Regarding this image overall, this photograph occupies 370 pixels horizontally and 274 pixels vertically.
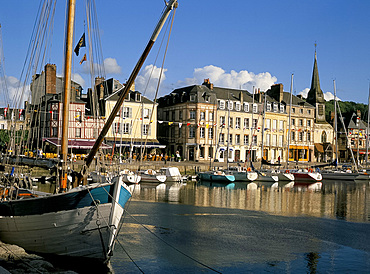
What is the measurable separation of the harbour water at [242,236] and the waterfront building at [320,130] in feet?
168

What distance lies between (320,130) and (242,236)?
228 ft

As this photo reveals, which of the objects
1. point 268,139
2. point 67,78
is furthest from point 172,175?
point 67,78

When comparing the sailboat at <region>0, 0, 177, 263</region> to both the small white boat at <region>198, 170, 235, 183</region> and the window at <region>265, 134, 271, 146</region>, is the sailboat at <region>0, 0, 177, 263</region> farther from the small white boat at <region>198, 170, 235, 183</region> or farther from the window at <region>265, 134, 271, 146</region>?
the window at <region>265, 134, 271, 146</region>

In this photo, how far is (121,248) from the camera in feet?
53.4

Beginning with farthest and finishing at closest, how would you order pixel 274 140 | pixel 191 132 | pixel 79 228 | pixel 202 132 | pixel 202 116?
pixel 274 140
pixel 202 116
pixel 202 132
pixel 191 132
pixel 79 228

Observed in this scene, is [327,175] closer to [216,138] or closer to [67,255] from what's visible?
[216,138]

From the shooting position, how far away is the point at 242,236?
63.3 feet

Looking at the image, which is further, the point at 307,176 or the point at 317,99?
the point at 317,99

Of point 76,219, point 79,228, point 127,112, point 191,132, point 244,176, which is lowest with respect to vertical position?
point 244,176

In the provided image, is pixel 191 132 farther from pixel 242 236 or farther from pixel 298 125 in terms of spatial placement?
pixel 242 236

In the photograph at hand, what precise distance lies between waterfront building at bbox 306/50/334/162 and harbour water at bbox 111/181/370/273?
5125 centimetres

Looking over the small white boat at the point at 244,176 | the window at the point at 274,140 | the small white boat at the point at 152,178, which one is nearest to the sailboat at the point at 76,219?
the small white boat at the point at 152,178

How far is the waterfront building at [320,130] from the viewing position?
82.7m

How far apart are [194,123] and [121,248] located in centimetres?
4926
